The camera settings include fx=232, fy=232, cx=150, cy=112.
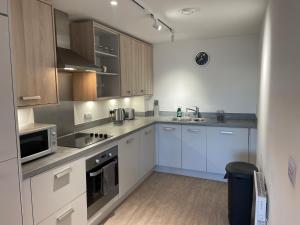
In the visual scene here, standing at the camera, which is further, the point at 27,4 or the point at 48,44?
the point at 48,44

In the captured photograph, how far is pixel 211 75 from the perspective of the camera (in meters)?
4.04

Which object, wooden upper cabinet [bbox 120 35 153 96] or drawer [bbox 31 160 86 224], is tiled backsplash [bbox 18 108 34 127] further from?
wooden upper cabinet [bbox 120 35 153 96]

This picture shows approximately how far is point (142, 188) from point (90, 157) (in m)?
1.40

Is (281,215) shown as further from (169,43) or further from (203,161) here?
(169,43)

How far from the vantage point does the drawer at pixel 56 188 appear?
172 cm

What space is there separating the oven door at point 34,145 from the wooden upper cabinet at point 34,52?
0.27 metres

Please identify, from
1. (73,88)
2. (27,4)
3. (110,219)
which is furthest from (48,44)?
(110,219)

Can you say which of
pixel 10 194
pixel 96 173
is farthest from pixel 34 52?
pixel 96 173

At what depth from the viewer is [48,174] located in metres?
1.81

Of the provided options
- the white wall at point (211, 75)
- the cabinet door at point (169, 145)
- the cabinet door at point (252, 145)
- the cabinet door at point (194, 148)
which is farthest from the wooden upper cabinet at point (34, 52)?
the cabinet door at point (252, 145)

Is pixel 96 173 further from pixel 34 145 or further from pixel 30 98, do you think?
pixel 30 98

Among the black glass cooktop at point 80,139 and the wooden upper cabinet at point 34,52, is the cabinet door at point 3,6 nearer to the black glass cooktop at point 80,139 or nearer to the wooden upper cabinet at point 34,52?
the wooden upper cabinet at point 34,52

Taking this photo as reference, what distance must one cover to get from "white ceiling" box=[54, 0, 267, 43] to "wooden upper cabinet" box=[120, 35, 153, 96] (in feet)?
Result: 0.75

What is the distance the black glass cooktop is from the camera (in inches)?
92.6
